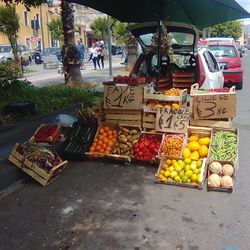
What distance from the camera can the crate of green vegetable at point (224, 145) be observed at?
591 centimetres

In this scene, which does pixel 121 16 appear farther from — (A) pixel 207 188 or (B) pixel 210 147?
(A) pixel 207 188

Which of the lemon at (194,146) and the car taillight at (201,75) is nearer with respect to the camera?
the lemon at (194,146)

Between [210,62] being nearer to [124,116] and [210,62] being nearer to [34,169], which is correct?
[124,116]

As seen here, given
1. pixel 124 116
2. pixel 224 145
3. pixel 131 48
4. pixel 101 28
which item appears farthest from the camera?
pixel 101 28

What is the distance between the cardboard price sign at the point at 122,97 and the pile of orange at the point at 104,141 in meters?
0.46

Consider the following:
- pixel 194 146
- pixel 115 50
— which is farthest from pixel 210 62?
pixel 115 50

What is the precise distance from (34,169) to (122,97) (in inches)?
82.6

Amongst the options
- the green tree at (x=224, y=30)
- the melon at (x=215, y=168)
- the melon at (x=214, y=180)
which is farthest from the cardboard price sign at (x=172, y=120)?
the green tree at (x=224, y=30)

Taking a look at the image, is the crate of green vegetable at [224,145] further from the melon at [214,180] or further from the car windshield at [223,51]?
the car windshield at [223,51]

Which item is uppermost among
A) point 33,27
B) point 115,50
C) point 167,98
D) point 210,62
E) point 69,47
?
point 33,27

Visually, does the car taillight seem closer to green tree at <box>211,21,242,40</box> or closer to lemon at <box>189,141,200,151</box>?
lemon at <box>189,141,200,151</box>

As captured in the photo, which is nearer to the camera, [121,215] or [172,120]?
[121,215]

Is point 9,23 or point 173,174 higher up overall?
point 9,23

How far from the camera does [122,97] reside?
691 cm
